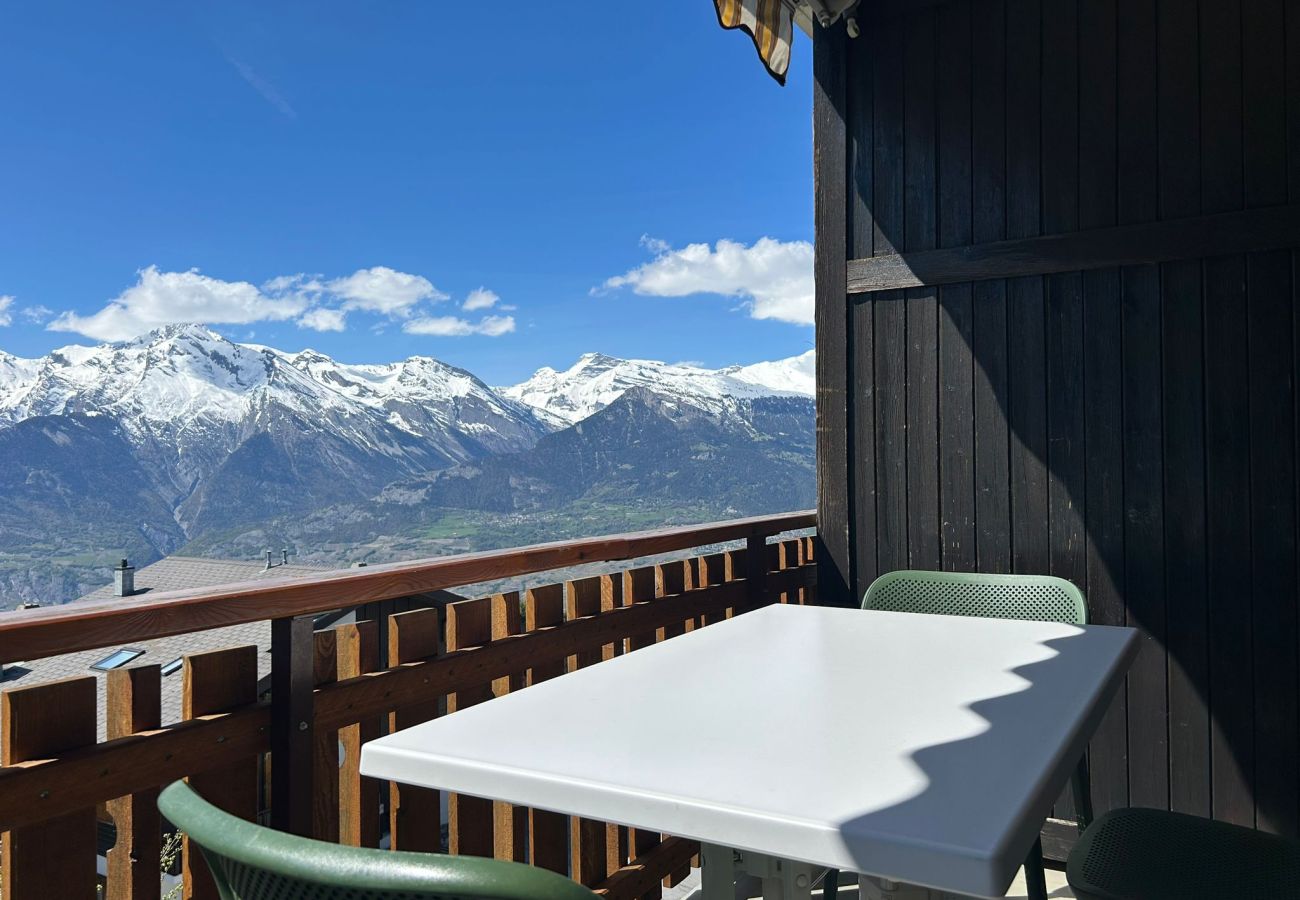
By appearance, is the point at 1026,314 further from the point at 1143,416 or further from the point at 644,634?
the point at 644,634

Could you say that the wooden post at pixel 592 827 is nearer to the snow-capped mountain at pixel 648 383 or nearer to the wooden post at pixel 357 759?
the wooden post at pixel 357 759

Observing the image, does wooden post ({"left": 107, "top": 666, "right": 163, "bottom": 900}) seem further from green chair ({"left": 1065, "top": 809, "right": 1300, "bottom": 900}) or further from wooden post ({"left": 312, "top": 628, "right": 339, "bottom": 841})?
green chair ({"left": 1065, "top": 809, "right": 1300, "bottom": 900})

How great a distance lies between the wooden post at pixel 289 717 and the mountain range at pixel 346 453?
179 ft

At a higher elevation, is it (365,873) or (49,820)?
(365,873)

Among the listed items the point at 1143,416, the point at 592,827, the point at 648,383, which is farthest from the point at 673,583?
the point at 648,383

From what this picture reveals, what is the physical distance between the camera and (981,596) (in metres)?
2.04

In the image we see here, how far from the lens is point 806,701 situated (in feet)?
3.71

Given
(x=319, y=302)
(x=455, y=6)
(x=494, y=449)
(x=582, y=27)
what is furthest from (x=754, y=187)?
(x=319, y=302)

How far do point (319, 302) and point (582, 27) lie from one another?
7937 cm

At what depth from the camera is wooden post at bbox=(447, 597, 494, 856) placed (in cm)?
176

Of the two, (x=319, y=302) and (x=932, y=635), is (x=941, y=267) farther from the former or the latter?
(x=319, y=302)

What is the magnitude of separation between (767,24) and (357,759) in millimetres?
2174

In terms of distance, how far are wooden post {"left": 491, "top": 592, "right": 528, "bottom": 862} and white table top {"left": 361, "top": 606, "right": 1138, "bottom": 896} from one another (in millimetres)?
536

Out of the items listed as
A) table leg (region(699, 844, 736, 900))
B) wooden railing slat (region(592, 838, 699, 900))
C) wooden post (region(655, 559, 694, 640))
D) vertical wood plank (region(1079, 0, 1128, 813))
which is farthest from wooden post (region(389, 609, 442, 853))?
vertical wood plank (region(1079, 0, 1128, 813))
